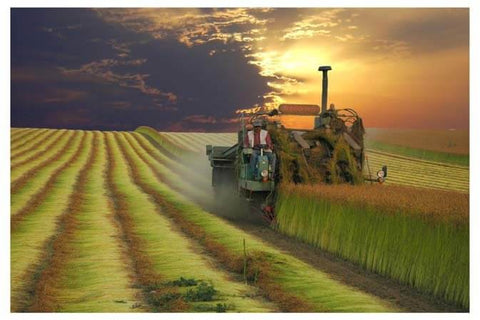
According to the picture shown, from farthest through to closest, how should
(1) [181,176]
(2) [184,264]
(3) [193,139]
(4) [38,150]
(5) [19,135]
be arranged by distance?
(3) [193,139] → (5) [19,135] → (4) [38,150] → (1) [181,176] → (2) [184,264]

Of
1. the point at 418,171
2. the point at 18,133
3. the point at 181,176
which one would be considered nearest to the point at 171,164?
the point at 181,176

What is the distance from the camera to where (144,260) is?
438 inches

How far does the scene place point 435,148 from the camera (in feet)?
117

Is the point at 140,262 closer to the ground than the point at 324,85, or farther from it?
closer to the ground

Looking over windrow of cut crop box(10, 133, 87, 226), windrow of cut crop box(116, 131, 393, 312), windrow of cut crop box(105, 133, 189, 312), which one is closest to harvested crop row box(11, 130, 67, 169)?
windrow of cut crop box(10, 133, 87, 226)

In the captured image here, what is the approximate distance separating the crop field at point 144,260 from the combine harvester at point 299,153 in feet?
3.84

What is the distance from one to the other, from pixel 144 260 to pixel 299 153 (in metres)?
6.02

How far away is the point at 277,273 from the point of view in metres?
10.1

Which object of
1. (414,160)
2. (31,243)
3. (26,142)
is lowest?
(31,243)

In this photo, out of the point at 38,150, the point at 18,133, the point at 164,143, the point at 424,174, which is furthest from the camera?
the point at 164,143

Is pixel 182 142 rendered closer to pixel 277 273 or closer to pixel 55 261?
pixel 55 261

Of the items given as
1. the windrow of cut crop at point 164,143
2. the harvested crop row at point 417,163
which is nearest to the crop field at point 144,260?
the harvested crop row at point 417,163

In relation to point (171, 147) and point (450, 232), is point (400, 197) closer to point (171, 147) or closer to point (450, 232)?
point (450, 232)

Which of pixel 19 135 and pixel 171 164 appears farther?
pixel 19 135
